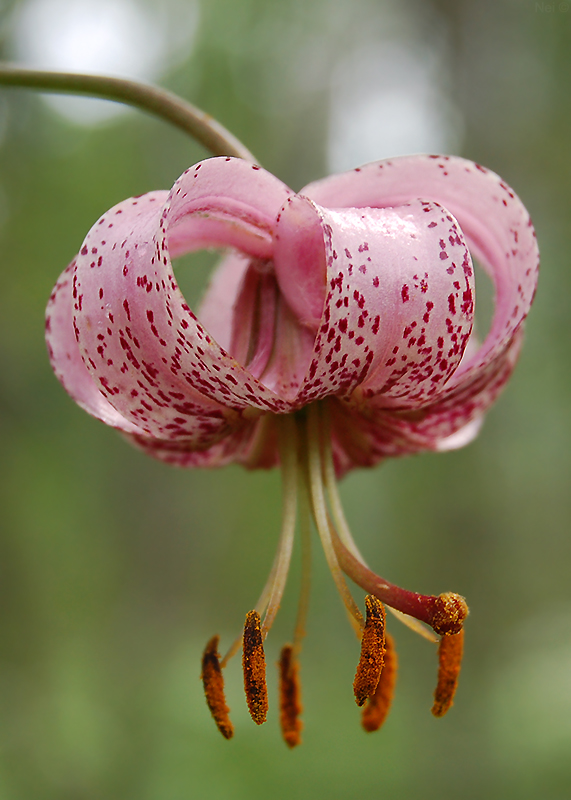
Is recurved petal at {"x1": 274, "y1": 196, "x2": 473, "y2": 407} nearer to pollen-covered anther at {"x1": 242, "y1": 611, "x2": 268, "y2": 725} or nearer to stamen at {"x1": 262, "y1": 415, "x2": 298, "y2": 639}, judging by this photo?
stamen at {"x1": 262, "y1": 415, "x2": 298, "y2": 639}

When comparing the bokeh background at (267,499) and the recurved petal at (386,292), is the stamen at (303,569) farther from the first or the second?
the bokeh background at (267,499)

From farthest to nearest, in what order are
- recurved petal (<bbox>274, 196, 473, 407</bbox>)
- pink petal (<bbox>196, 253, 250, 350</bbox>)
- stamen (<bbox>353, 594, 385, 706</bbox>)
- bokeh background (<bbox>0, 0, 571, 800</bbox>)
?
bokeh background (<bbox>0, 0, 571, 800</bbox>) → pink petal (<bbox>196, 253, 250, 350</bbox>) → stamen (<bbox>353, 594, 385, 706</bbox>) → recurved petal (<bbox>274, 196, 473, 407</bbox>)

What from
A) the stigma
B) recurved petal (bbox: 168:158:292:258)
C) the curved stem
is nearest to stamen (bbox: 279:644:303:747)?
the stigma

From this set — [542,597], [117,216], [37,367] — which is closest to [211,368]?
[117,216]

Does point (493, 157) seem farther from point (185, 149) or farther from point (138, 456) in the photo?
point (138, 456)

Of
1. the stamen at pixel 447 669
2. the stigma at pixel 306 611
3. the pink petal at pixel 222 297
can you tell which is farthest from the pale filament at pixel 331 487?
the pink petal at pixel 222 297
